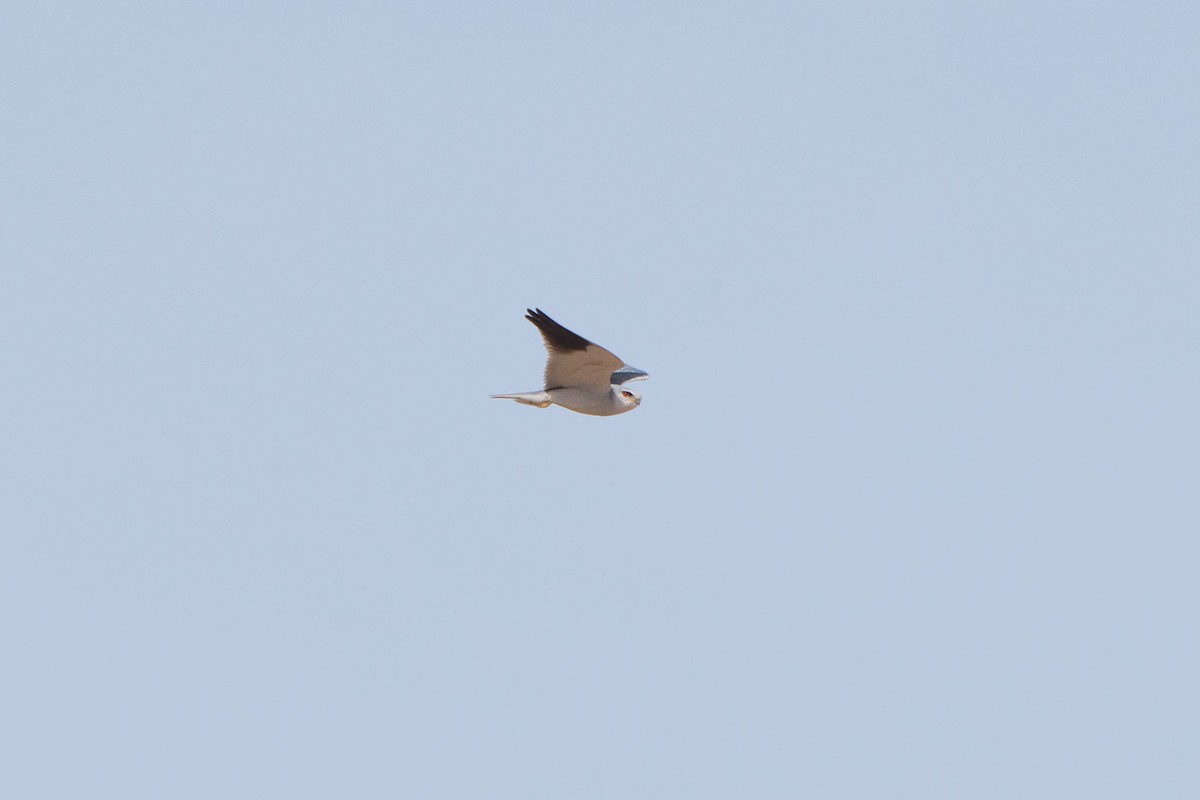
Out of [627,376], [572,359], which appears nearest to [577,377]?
[572,359]

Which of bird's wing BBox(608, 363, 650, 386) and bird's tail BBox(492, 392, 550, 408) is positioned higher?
bird's wing BBox(608, 363, 650, 386)

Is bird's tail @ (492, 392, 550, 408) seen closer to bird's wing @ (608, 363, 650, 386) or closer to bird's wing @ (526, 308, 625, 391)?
bird's wing @ (526, 308, 625, 391)

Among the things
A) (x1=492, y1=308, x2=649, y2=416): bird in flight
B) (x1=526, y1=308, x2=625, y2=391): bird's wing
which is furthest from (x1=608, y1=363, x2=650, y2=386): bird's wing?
(x1=526, y1=308, x2=625, y2=391): bird's wing

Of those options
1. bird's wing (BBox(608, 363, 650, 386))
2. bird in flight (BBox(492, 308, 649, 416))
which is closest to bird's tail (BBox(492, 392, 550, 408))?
bird in flight (BBox(492, 308, 649, 416))

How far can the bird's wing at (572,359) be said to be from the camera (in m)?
28.1

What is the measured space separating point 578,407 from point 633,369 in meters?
2.51

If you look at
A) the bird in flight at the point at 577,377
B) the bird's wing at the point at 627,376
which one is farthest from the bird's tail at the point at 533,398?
the bird's wing at the point at 627,376

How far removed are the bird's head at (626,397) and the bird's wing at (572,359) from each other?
14.0 inches

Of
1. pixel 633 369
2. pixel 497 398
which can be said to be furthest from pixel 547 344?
pixel 633 369

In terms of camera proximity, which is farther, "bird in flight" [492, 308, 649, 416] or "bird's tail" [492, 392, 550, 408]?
"bird's tail" [492, 392, 550, 408]

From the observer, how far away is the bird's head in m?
30.3

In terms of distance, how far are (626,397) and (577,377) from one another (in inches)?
50.5

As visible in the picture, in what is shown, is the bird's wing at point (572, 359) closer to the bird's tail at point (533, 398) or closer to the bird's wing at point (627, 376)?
the bird's tail at point (533, 398)

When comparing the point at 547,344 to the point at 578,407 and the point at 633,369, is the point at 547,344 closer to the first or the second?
the point at 578,407
